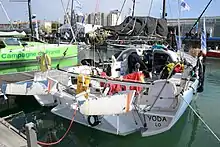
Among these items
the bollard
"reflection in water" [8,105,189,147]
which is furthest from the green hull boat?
the bollard

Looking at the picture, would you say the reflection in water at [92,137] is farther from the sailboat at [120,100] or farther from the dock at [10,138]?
the dock at [10,138]

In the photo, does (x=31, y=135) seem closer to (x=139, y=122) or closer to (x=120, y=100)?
(x=120, y=100)

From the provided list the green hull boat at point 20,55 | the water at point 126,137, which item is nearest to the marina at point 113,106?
the water at point 126,137

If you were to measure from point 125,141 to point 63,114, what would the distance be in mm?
2173

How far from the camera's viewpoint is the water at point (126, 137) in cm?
706

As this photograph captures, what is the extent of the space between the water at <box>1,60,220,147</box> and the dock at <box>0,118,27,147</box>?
152cm

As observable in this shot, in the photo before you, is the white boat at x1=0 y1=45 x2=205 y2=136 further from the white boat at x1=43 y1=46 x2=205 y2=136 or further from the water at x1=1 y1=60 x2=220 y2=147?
the water at x1=1 y1=60 x2=220 y2=147

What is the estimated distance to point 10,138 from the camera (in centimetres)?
545

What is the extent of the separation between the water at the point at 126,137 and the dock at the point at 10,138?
1518mm

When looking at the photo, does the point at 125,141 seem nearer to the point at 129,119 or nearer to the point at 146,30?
the point at 129,119

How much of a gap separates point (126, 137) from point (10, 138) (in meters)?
3.17

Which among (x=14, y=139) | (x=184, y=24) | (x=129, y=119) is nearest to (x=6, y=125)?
(x=14, y=139)


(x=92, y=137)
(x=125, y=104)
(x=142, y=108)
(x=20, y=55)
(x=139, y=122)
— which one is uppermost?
(x=20, y=55)

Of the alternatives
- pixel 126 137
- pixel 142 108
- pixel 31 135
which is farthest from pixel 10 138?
pixel 142 108
